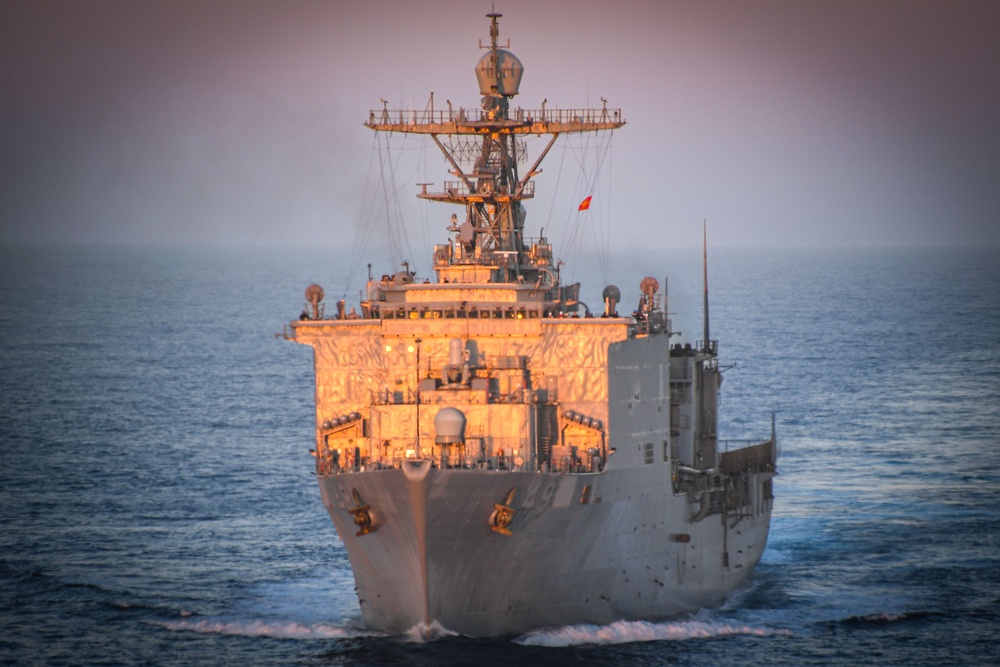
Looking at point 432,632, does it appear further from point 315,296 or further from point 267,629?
point 315,296

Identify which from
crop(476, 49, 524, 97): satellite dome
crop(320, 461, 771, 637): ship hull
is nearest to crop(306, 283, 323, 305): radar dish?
crop(320, 461, 771, 637): ship hull

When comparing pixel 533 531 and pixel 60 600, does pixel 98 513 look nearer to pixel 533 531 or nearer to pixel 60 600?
pixel 60 600

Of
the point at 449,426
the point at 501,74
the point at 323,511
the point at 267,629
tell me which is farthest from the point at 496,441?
the point at 323,511

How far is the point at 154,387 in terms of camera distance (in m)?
89.8

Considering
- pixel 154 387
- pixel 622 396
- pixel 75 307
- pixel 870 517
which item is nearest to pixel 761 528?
pixel 870 517

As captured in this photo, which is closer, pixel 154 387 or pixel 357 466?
pixel 357 466

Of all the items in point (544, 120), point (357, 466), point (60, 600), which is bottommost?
point (60, 600)

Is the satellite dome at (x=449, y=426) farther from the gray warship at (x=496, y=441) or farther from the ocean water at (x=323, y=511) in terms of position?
the ocean water at (x=323, y=511)

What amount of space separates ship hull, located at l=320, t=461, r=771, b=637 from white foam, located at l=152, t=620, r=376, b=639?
0.78m

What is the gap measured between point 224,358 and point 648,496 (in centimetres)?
5801

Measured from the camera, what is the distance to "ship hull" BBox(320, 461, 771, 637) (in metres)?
41.9

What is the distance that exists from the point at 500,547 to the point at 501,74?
12500 mm

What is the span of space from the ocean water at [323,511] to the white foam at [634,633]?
0.19 feet

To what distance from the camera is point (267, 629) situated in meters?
45.9
